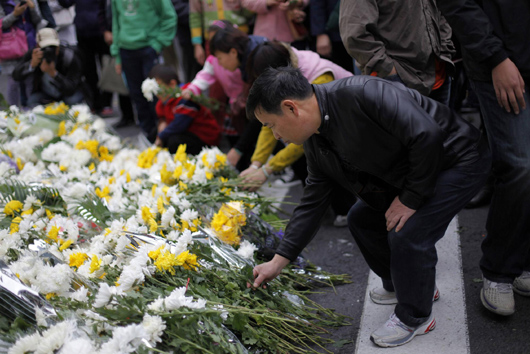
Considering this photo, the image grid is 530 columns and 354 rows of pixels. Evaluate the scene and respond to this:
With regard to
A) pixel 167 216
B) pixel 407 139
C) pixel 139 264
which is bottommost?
pixel 167 216

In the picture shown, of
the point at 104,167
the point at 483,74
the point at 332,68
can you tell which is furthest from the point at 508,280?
the point at 104,167

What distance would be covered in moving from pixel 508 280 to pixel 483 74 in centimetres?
95

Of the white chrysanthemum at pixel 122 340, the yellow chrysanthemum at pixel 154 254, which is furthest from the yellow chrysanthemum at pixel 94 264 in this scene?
the white chrysanthemum at pixel 122 340

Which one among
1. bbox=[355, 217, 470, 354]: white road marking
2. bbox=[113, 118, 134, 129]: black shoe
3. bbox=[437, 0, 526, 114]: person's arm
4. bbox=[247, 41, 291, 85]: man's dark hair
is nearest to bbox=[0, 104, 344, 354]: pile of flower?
bbox=[355, 217, 470, 354]: white road marking

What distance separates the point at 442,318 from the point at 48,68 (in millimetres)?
5056

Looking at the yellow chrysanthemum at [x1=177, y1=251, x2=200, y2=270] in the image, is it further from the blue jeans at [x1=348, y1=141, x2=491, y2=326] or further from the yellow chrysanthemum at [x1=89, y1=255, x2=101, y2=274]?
the blue jeans at [x1=348, y1=141, x2=491, y2=326]

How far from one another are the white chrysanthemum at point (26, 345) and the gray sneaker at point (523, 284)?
2.13 meters

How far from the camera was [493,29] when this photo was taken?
2365mm

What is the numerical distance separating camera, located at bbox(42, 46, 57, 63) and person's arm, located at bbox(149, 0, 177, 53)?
1.06 meters

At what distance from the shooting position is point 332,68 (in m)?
3.48

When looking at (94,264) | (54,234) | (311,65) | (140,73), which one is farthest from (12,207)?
(140,73)

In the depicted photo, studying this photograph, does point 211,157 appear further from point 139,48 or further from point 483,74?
point 139,48

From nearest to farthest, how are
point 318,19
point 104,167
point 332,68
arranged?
1. point 332,68
2. point 104,167
3. point 318,19

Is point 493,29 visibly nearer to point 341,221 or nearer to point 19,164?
point 341,221
